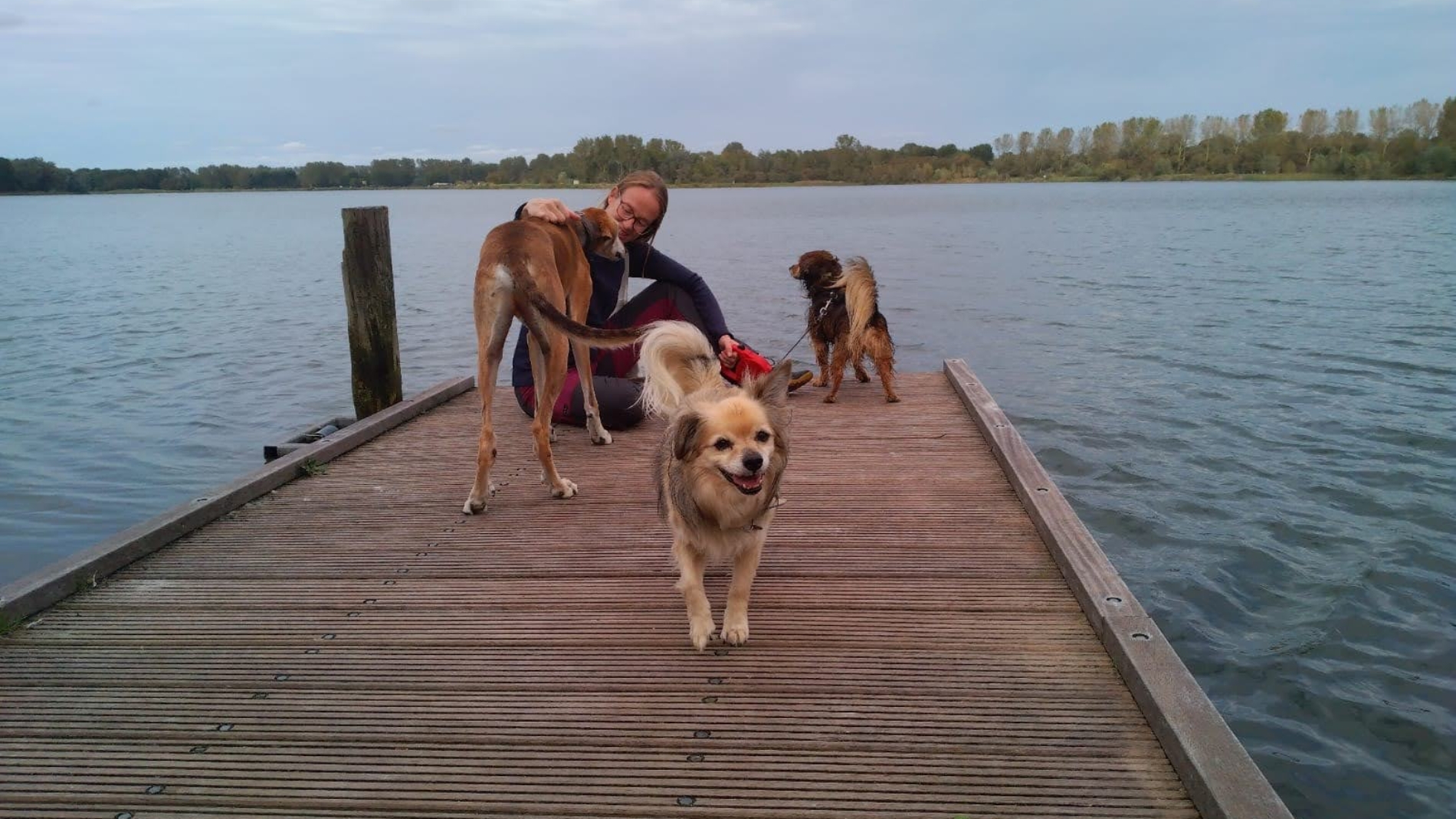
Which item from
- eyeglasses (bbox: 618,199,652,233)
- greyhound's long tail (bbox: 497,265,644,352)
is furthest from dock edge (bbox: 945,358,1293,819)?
eyeglasses (bbox: 618,199,652,233)

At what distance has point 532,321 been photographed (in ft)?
16.3

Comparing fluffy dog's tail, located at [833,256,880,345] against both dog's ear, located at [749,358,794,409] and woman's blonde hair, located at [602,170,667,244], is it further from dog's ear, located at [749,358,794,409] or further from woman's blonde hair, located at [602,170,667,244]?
dog's ear, located at [749,358,794,409]

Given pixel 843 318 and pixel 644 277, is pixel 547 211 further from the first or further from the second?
pixel 843 318

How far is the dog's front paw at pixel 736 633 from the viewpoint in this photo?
3.34 metres

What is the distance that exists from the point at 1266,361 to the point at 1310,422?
3147 millimetres

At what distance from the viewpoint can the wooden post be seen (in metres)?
7.47

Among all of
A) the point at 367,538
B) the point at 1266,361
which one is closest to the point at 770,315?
the point at 1266,361

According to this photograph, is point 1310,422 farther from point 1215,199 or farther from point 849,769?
point 1215,199

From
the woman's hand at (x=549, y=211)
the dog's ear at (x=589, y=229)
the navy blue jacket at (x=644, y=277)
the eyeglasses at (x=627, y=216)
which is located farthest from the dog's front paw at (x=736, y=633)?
the eyeglasses at (x=627, y=216)

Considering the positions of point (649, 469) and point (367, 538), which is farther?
point (649, 469)

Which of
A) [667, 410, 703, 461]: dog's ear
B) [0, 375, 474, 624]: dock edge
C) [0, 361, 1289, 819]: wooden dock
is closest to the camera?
[0, 361, 1289, 819]: wooden dock

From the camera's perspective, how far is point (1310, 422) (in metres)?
8.89

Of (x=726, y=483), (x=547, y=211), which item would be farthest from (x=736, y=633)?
(x=547, y=211)

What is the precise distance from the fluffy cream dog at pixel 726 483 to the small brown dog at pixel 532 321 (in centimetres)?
124
